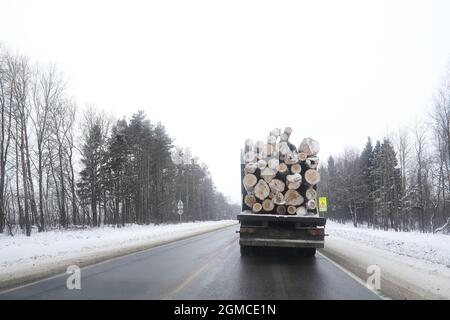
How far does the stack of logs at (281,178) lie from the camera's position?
12781mm

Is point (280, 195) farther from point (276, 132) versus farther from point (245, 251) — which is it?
point (245, 251)

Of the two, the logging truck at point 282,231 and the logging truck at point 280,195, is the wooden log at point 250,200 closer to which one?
the logging truck at point 280,195

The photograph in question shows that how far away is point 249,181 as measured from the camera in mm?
13211

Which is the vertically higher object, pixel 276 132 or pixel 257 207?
pixel 276 132

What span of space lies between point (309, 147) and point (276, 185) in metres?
1.68

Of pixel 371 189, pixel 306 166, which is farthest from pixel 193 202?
pixel 306 166

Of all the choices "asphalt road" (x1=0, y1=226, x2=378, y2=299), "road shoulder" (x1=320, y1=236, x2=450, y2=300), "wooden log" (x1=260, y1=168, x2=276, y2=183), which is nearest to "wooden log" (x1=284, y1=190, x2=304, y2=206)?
"wooden log" (x1=260, y1=168, x2=276, y2=183)

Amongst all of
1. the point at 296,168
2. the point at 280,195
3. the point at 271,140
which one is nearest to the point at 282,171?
the point at 296,168

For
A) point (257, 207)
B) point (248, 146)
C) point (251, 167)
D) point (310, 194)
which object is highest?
point (248, 146)

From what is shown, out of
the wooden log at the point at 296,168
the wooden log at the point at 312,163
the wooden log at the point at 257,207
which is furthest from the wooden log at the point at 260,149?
the wooden log at the point at 257,207

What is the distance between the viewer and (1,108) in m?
32.0

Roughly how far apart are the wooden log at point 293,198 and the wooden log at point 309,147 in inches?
55.0
